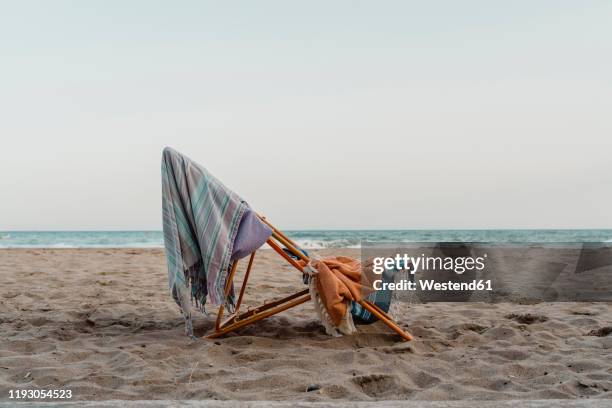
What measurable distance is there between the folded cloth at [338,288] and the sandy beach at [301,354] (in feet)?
0.75

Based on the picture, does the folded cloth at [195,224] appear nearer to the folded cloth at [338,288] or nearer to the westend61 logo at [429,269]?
the folded cloth at [338,288]

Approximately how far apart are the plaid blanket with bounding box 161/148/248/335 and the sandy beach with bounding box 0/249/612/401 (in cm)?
41

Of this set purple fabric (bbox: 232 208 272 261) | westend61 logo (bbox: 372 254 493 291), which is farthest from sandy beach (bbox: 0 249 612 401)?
purple fabric (bbox: 232 208 272 261)

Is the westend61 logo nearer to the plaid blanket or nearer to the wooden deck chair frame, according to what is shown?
the wooden deck chair frame

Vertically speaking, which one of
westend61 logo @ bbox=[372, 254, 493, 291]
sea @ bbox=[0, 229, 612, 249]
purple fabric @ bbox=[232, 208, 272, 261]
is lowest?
sea @ bbox=[0, 229, 612, 249]

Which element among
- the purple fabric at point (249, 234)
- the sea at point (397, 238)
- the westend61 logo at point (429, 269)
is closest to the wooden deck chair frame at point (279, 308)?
the purple fabric at point (249, 234)

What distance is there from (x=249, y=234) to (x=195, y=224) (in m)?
0.38

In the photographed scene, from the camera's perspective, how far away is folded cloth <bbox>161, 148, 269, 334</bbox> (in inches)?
147

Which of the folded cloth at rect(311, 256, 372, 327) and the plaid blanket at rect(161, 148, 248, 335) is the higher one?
the plaid blanket at rect(161, 148, 248, 335)

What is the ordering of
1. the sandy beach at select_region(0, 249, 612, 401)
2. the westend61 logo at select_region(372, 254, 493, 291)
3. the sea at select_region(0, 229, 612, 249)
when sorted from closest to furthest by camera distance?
the sandy beach at select_region(0, 249, 612, 401) → the westend61 logo at select_region(372, 254, 493, 291) → the sea at select_region(0, 229, 612, 249)

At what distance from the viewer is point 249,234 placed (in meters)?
3.78

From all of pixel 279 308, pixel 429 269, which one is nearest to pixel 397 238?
pixel 429 269

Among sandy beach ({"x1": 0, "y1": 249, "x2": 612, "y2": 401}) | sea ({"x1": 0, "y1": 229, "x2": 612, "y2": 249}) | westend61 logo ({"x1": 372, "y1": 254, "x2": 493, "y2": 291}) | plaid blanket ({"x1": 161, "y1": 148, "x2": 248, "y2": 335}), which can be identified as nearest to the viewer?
sandy beach ({"x1": 0, "y1": 249, "x2": 612, "y2": 401})

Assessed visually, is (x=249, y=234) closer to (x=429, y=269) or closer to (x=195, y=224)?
(x=195, y=224)
